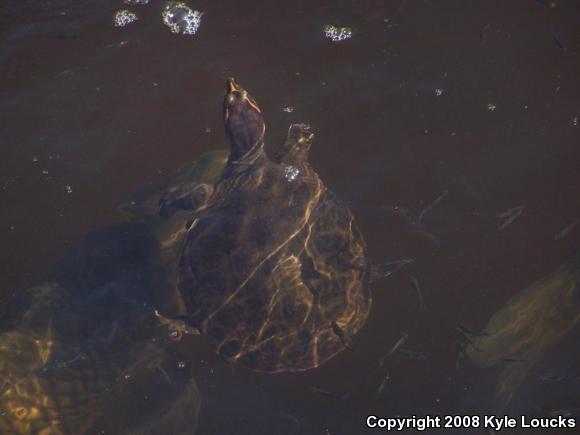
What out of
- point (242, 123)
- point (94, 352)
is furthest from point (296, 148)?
point (94, 352)

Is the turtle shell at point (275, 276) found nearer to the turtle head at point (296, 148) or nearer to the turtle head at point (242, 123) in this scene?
the turtle head at point (296, 148)

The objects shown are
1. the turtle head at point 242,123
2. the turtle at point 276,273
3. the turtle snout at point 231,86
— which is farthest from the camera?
the turtle head at point 242,123

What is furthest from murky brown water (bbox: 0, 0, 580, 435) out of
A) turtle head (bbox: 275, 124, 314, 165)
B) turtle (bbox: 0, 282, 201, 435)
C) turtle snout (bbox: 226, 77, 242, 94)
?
turtle snout (bbox: 226, 77, 242, 94)

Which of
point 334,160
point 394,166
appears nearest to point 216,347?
point 334,160

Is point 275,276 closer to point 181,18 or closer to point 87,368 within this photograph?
point 87,368
